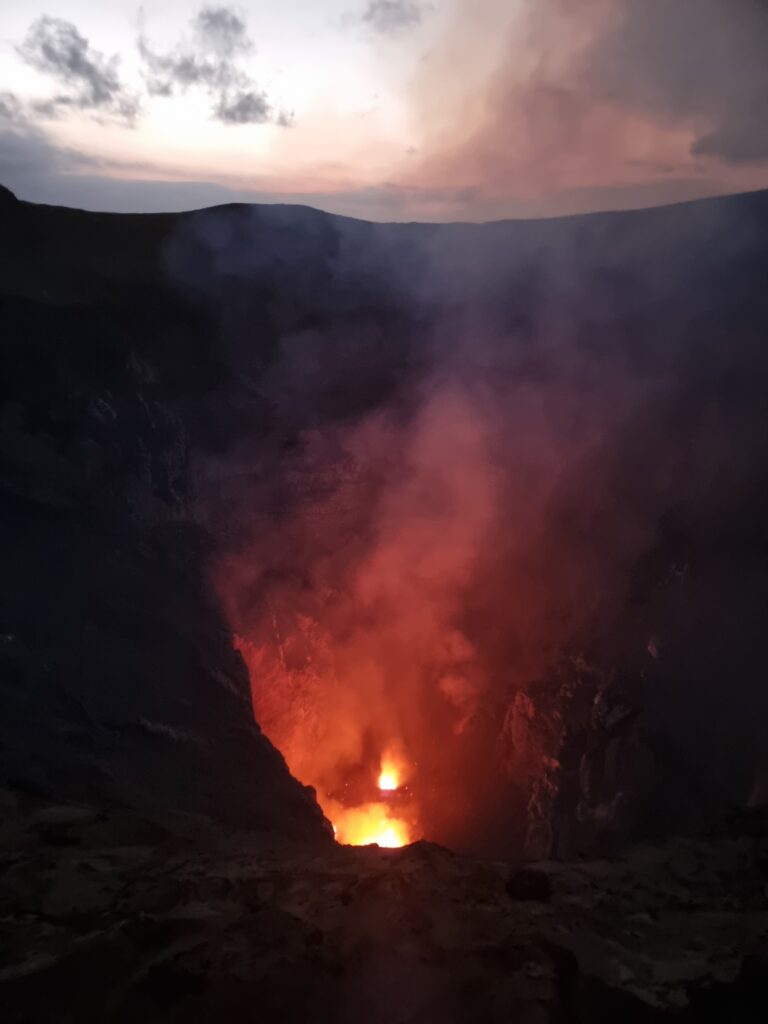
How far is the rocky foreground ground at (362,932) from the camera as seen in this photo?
3748 mm

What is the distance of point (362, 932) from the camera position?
4266 mm

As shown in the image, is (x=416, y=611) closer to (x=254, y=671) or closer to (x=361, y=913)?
(x=254, y=671)

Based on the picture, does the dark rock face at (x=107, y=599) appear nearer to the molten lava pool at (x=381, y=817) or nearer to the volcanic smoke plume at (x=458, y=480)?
the volcanic smoke plume at (x=458, y=480)

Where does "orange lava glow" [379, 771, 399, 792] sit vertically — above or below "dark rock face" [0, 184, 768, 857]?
below

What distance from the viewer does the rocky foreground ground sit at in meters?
3.75

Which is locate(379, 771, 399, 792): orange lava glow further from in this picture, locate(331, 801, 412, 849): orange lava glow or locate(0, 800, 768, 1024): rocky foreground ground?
locate(0, 800, 768, 1024): rocky foreground ground

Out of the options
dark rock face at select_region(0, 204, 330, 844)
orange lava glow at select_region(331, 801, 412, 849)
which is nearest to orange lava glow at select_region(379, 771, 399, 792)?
orange lava glow at select_region(331, 801, 412, 849)

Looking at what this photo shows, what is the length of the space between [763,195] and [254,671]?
13.1 m

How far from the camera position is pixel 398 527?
1379cm

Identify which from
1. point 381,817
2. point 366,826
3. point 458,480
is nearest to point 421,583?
point 458,480

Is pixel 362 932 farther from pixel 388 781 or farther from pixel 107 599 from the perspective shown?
pixel 388 781

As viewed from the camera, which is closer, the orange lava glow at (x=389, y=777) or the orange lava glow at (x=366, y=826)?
the orange lava glow at (x=366, y=826)

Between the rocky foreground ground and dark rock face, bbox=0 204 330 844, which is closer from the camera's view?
the rocky foreground ground

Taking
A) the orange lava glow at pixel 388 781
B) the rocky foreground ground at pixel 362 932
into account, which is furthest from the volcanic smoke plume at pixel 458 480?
the rocky foreground ground at pixel 362 932
